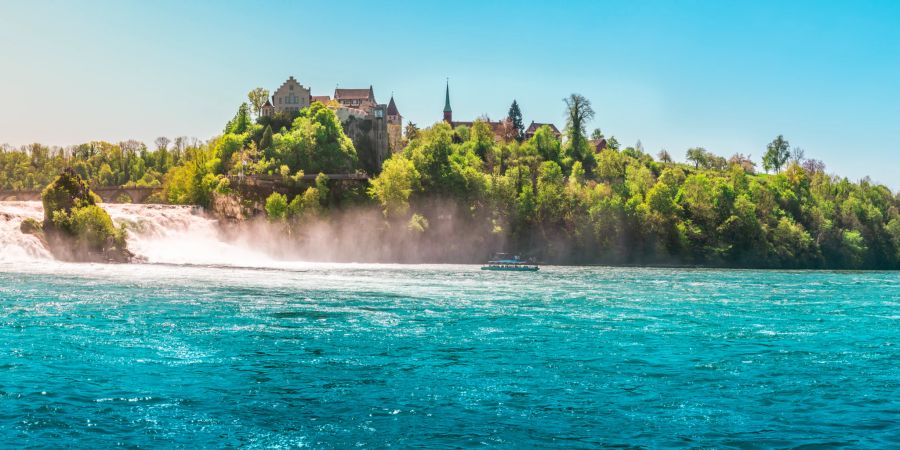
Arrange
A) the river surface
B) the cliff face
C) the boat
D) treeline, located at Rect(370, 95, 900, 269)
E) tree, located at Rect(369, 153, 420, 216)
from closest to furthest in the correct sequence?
the river surface
the cliff face
the boat
tree, located at Rect(369, 153, 420, 216)
treeline, located at Rect(370, 95, 900, 269)

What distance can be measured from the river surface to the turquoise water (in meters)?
0.10

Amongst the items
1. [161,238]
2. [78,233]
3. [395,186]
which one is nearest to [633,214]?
[395,186]

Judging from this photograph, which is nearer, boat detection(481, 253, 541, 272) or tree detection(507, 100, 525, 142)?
boat detection(481, 253, 541, 272)

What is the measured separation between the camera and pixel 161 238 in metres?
89.4

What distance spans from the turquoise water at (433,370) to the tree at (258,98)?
95.5 m

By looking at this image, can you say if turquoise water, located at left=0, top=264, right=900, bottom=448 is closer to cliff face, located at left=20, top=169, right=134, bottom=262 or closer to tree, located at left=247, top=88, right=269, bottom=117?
cliff face, located at left=20, top=169, right=134, bottom=262

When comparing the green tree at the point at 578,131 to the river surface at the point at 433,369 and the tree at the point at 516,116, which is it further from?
the river surface at the point at 433,369

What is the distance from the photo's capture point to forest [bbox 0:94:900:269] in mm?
115312

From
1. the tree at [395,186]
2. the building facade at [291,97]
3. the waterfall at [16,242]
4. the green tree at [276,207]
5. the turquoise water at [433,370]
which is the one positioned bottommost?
the turquoise water at [433,370]

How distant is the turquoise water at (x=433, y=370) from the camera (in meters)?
19.6

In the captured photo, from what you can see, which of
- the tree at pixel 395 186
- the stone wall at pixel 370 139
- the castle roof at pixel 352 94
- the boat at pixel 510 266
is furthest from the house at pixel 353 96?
the boat at pixel 510 266

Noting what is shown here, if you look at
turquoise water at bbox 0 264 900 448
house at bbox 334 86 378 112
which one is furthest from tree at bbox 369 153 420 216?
house at bbox 334 86 378 112

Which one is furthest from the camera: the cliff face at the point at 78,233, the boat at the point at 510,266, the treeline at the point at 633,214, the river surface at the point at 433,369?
the treeline at the point at 633,214

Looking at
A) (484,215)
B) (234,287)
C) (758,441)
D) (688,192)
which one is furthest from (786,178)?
(758,441)
